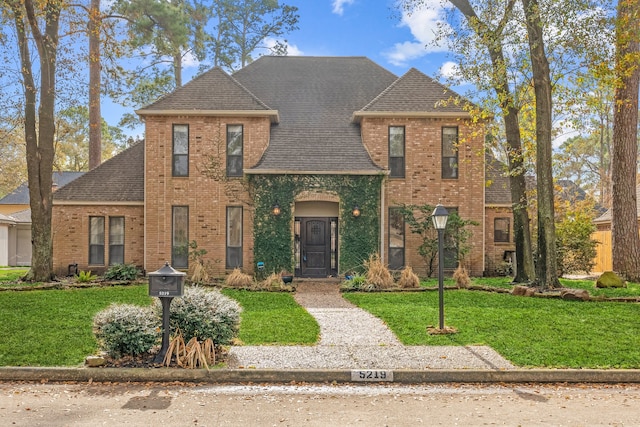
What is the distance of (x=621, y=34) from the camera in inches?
524

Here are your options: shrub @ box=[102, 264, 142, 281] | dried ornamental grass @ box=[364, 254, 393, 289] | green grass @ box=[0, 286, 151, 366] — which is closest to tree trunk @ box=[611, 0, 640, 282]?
dried ornamental grass @ box=[364, 254, 393, 289]

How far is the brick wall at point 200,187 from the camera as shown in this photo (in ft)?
58.9

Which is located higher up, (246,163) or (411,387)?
(246,163)

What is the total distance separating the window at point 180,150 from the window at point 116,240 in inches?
105

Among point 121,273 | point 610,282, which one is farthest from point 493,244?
point 121,273

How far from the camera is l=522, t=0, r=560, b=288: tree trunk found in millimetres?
13578

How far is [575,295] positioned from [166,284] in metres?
9.43

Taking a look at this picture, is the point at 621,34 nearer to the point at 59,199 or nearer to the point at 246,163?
the point at 246,163

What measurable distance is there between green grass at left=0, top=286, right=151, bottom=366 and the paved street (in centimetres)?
85

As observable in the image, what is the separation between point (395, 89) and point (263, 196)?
235 inches

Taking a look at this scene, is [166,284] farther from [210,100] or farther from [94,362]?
[210,100]

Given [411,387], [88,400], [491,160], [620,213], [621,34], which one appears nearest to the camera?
[88,400]

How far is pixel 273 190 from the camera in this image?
17.5m

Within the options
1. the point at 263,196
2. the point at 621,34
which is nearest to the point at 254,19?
the point at 263,196
